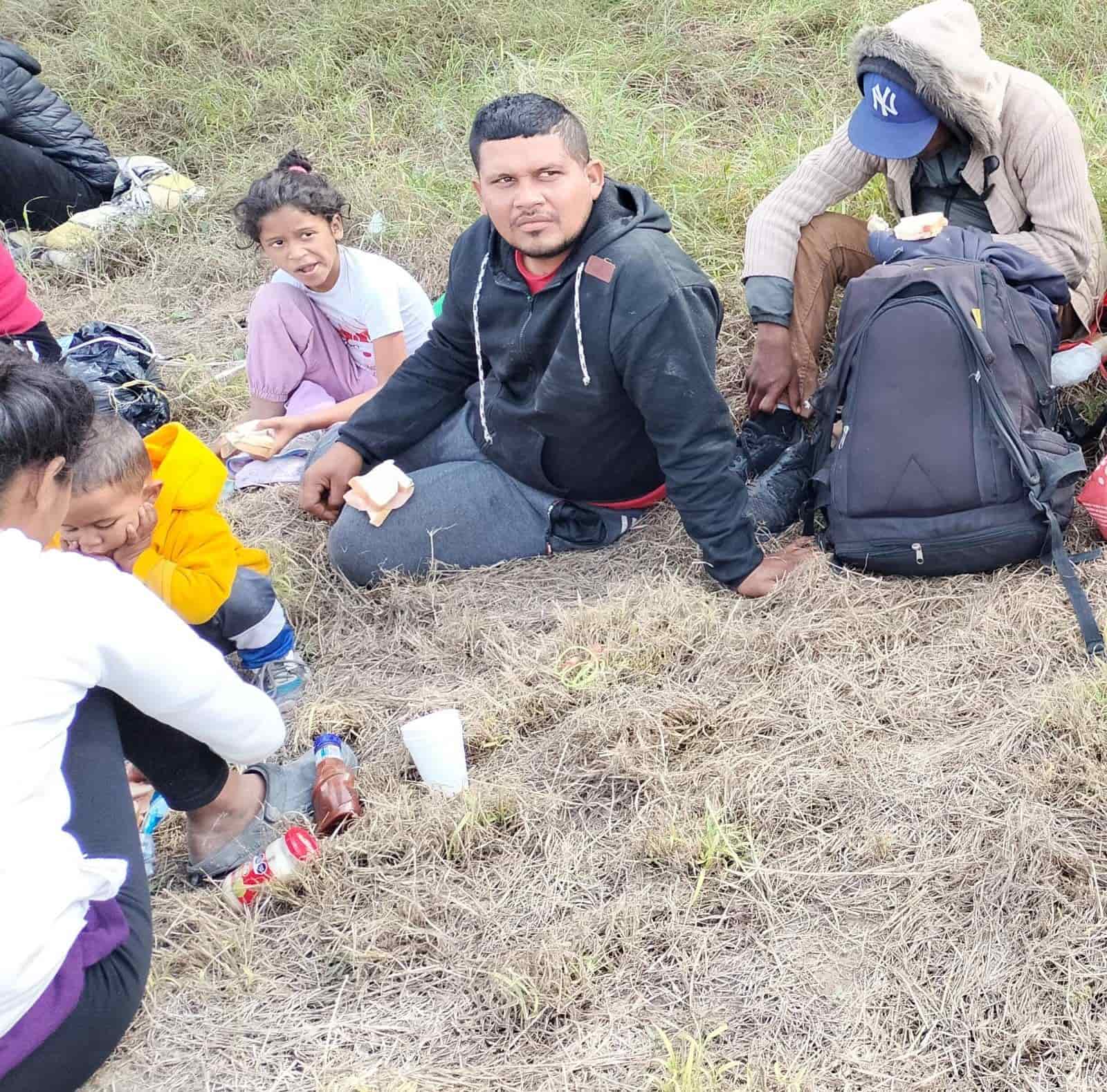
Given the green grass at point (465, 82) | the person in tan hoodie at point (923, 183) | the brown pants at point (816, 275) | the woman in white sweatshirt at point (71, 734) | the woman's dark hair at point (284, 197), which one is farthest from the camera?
the green grass at point (465, 82)

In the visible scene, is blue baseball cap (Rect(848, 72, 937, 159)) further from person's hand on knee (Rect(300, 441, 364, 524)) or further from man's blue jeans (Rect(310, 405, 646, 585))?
person's hand on knee (Rect(300, 441, 364, 524))

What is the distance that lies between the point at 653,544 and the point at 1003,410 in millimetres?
913

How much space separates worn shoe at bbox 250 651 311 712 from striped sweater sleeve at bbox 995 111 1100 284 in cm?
203

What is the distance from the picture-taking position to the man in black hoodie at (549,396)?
255cm

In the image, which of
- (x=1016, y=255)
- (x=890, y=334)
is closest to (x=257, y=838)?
(x=890, y=334)

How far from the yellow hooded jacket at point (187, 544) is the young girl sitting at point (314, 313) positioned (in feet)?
3.05

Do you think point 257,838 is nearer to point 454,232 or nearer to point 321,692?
point 321,692

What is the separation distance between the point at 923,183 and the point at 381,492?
66.1 inches

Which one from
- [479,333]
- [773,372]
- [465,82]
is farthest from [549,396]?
[465,82]

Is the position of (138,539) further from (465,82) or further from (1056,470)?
(465,82)

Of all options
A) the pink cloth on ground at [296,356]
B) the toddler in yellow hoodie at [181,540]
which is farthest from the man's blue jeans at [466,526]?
the pink cloth on ground at [296,356]

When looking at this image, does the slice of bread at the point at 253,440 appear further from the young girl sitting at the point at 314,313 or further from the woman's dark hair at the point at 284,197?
the woman's dark hair at the point at 284,197

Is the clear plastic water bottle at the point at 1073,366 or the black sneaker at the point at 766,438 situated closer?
the clear plastic water bottle at the point at 1073,366

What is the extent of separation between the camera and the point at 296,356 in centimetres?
365
